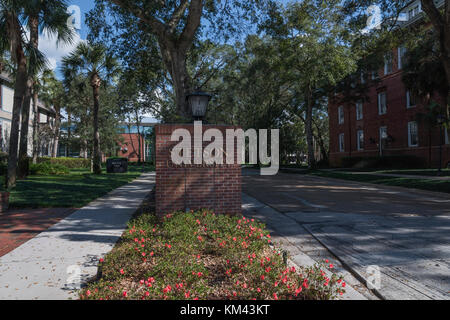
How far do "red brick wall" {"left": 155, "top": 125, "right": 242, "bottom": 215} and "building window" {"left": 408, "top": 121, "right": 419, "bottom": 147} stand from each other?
971 inches

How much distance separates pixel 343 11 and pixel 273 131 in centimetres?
2407

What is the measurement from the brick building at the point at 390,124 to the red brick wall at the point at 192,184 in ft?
68.7

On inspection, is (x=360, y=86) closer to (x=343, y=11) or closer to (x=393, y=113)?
(x=393, y=113)

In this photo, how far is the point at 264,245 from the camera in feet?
15.9

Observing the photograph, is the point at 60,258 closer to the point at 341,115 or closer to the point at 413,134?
the point at 413,134

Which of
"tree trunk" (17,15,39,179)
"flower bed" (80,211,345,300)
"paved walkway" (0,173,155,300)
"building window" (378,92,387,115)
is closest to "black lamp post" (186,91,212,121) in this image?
"paved walkway" (0,173,155,300)

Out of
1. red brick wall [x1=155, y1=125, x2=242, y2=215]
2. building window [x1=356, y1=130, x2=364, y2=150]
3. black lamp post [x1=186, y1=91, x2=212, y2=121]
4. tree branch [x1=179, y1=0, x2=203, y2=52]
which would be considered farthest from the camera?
building window [x1=356, y1=130, x2=364, y2=150]

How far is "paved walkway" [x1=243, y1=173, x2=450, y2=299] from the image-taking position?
369 centimetres

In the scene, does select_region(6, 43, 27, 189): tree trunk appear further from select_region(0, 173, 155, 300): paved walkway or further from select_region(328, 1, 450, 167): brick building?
select_region(328, 1, 450, 167): brick building

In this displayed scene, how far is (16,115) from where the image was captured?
12484 millimetres

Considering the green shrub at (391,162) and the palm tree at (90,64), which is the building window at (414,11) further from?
the palm tree at (90,64)

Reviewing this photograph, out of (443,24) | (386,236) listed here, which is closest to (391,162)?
(443,24)
